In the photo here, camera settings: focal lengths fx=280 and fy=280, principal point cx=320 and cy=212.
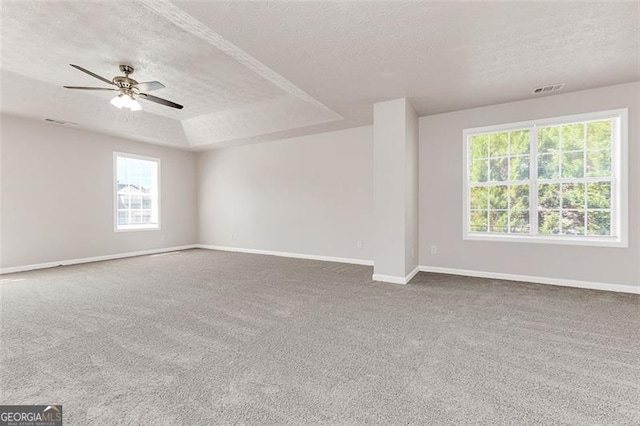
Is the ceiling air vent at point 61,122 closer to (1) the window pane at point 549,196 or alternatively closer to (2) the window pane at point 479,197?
(2) the window pane at point 479,197

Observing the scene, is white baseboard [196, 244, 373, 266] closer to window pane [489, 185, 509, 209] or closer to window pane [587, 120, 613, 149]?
window pane [489, 185, 509, 209]

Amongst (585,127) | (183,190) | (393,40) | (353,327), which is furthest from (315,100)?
(183,190)

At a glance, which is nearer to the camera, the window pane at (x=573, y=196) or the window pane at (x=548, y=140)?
the window pane at (x=573, y=196)

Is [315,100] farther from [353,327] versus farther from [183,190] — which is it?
[183,190]

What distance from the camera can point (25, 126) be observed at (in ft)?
15.6

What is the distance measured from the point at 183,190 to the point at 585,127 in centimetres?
801

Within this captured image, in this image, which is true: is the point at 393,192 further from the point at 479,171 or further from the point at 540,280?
the point at 540,280

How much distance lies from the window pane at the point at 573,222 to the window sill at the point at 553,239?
0.11 m

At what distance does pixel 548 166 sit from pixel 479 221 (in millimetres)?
1161

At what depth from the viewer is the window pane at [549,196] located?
391 cm

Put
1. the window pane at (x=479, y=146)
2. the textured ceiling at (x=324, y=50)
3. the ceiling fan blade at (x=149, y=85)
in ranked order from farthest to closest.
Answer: the window pane at (x=479, y=146) < the ceiling fan blade at (x=149, y=85) < the textured ceiling at (x=324, y=50)

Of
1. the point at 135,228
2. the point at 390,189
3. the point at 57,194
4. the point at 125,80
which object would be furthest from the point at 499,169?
the point at 57,194

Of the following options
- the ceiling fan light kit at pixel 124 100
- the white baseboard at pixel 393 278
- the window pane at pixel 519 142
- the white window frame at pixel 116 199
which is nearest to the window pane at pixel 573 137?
the window pane at pixel 519 142

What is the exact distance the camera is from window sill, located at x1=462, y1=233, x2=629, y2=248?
3.53 m
